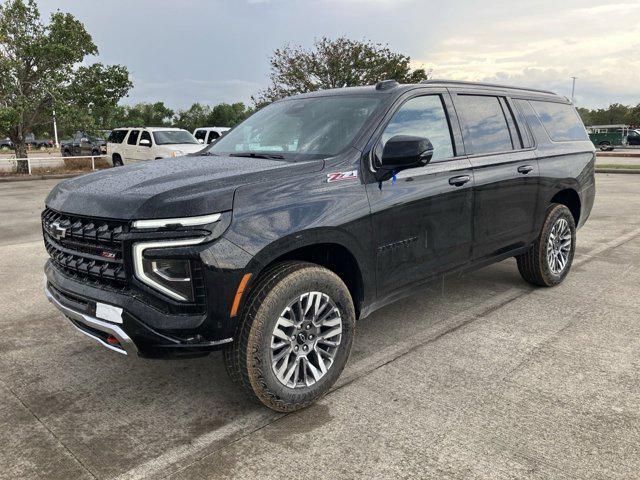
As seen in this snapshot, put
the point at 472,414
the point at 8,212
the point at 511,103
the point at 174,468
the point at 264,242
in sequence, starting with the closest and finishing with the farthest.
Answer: the point at 174,468, the point at 264,242, the point at 472,414, the point at 511,103, the point at 8,212

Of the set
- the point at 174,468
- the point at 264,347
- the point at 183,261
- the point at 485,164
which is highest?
the point at 485,164

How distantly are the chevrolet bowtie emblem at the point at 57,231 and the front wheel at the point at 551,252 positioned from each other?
13.3ft

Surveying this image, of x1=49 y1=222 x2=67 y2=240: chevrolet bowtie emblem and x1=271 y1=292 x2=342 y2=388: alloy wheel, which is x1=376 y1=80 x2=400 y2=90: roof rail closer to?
x1=271 y1=292 x2=342 y2=388: alloy wheel

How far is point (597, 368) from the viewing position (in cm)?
357

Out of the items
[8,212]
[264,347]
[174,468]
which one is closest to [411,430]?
[264,347]

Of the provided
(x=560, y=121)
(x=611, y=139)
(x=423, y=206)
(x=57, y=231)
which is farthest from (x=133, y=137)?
(x=611, y=139)

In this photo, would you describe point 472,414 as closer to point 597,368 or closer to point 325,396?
point 325,396

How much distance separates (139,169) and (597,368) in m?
3.28

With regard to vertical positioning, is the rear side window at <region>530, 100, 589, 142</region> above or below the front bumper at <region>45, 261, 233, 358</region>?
above

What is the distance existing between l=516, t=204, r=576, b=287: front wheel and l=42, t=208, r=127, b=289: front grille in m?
3.89

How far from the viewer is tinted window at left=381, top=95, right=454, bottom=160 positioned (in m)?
3.62

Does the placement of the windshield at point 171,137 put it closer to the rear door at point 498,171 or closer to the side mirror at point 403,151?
the rear door at point 498,171

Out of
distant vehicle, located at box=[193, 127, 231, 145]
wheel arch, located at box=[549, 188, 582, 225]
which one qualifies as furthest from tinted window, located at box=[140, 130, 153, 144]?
wheel arch, located at box=[549, 188, 582, 225]

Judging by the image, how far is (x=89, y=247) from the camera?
2.86 m
